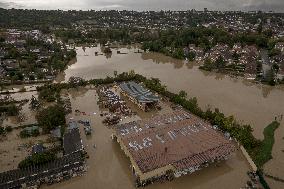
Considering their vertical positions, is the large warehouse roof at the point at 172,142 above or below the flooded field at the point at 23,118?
above

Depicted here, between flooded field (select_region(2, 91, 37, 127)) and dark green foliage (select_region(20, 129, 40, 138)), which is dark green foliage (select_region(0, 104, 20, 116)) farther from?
dark green foliage (select_region(20, 129, 40, 138))

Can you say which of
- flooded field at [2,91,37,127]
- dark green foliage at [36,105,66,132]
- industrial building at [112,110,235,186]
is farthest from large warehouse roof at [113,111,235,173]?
flooded field at [2,91,37,127]

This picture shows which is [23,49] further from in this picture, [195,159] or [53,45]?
[195,159]

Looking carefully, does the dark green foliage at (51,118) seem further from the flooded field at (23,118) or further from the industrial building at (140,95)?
the industrial building at (140,95)

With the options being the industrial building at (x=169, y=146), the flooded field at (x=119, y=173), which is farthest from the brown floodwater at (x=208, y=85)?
the industrial building at (x=169, y=146)

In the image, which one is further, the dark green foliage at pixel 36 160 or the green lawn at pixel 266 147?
the green lawn at pixel 266 147

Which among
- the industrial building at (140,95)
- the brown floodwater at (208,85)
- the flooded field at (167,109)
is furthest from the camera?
the industrial building at (140,95)
